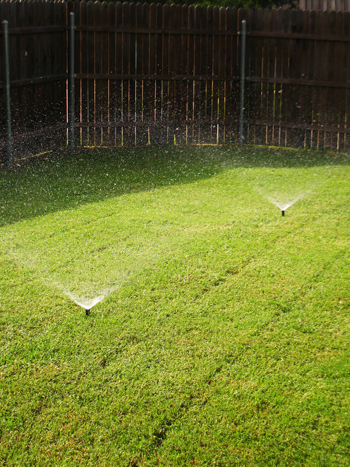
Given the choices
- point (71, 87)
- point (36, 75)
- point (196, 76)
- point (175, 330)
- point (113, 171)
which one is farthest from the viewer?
point (196, 76)

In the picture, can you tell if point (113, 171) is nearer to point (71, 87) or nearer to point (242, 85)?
point (71, 87)

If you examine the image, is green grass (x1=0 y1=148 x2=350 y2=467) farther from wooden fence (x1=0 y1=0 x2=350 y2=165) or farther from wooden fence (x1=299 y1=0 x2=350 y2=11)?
wooden fence (x1=299 y1=0 x2=350 y2=11)

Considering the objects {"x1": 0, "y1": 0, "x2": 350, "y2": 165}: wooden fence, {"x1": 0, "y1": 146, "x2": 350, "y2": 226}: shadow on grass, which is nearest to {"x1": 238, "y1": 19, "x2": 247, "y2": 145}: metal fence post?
{"x1": 0, "y1": 0, "x2": 350, "y2": 165}: wooden fence

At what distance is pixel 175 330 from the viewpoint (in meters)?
3.70

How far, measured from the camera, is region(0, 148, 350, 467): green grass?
9.22ft

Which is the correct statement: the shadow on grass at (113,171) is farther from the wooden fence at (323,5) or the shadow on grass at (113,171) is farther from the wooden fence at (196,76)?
the wooden fence at (323,5)

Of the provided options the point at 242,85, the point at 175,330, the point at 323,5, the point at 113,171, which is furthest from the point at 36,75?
the point at 323,5

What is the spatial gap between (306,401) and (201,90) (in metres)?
7.56

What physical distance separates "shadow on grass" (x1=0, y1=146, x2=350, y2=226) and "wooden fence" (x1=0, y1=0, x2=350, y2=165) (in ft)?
1.59

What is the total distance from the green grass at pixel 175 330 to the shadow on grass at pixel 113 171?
0.20 ft

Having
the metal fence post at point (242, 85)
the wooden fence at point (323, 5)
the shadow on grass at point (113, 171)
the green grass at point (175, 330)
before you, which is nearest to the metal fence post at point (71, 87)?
the shadow on grass at point (113, 171)

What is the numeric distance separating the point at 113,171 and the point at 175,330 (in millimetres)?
4463

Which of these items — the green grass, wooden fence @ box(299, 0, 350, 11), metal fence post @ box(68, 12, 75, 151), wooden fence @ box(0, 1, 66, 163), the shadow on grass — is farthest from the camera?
wooden fence @ box(299, 0, 350, 11)

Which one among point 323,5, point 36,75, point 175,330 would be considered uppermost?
point 323,5
